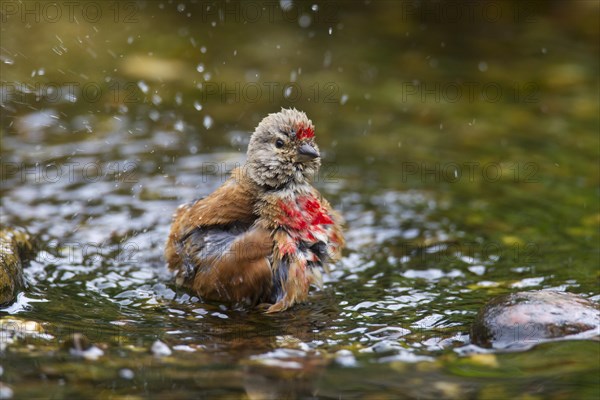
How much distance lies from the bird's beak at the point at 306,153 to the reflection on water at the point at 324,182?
3.06ft

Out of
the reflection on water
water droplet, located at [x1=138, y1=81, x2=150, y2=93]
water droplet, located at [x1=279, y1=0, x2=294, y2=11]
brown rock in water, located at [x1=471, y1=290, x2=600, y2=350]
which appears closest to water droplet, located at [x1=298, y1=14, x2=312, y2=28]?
the reflection on water

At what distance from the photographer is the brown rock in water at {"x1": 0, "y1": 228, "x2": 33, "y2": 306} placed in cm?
512

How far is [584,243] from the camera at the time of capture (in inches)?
255

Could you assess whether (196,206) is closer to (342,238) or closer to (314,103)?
(342,238)

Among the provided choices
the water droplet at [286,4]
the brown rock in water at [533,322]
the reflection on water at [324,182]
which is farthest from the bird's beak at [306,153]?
the water droplet at [286,4]

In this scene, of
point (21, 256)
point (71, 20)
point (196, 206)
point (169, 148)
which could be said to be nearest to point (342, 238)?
point (196, 206)

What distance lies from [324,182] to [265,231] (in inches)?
94.5

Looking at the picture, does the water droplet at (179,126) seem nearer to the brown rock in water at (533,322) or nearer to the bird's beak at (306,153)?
the bird's beak at (306,153)

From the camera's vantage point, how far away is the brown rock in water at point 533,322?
4613 mm

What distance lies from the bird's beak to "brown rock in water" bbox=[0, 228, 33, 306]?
2.04 meters

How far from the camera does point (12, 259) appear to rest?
542 cm

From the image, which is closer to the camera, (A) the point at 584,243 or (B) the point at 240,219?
(B) the point at 240,219

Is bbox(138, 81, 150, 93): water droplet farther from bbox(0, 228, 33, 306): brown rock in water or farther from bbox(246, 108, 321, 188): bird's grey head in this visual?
bbox(246, 108, 321, 188): bird's grey head

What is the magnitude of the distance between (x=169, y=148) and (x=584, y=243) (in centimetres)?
408
